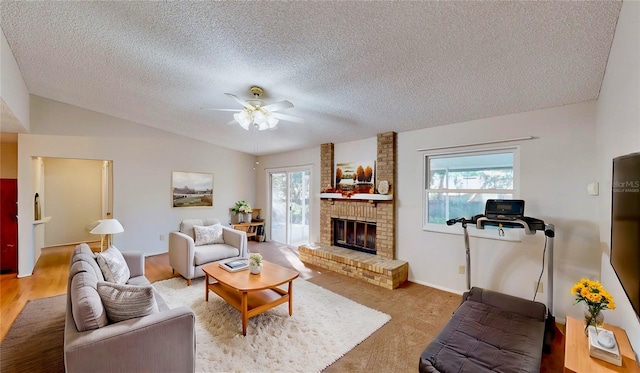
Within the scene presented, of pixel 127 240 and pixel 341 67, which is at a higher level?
pixel 341 67

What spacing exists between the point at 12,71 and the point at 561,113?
619 centimetres

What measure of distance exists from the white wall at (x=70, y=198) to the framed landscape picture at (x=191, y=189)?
2.29m

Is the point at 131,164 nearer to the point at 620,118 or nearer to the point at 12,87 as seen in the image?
the point at 12,87

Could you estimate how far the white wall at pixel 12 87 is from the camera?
250 centimetres

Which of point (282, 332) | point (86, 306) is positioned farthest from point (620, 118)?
point (86, 306)

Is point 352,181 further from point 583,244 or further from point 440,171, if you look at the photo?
point 583,244

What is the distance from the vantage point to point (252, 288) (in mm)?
2518

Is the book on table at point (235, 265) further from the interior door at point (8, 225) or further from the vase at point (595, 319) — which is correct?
the interior door at point (8, 225)

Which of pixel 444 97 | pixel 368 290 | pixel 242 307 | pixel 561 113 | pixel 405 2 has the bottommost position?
pixel 368 290

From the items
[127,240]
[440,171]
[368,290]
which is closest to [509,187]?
[440,171]

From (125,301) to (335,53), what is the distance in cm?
247

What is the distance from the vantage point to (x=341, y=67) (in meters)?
2.42

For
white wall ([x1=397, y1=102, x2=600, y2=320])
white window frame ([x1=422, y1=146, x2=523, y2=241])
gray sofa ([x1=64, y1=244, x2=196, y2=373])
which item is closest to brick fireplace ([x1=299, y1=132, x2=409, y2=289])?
white window frame ([x1=422, y1=146, x2=523, y2=241])

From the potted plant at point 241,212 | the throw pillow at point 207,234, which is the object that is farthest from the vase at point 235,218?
the throw pillow at point 207,234
